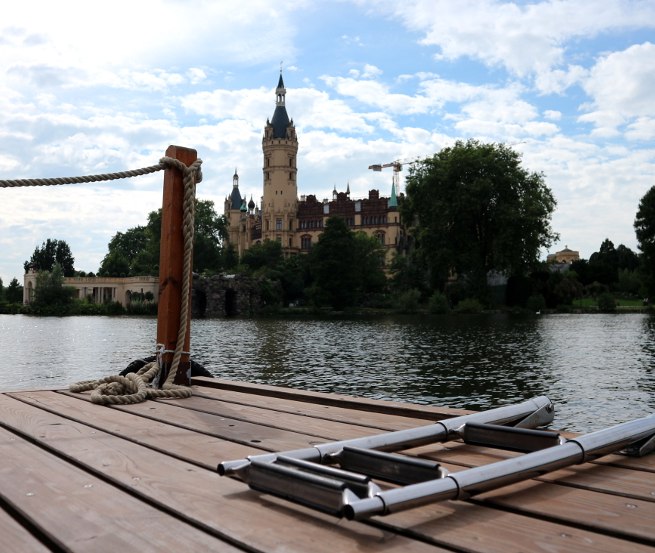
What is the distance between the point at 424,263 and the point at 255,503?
46384 mm

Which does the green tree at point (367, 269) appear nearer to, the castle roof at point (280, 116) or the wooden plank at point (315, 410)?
the castle roof at point (280, 116)

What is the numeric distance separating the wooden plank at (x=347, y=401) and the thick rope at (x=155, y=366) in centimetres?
34

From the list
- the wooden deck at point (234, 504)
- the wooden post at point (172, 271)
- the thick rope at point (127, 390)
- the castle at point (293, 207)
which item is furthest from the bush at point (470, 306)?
the castle at point (293, 207)

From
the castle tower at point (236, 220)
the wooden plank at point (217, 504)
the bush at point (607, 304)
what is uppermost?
the castle tower at point (236, 220)

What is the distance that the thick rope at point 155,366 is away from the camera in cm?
379

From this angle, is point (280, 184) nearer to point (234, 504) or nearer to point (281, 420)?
point (281, 420)

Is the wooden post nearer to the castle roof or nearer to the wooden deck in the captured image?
the wooden deck

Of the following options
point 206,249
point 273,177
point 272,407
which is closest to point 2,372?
point 272,407

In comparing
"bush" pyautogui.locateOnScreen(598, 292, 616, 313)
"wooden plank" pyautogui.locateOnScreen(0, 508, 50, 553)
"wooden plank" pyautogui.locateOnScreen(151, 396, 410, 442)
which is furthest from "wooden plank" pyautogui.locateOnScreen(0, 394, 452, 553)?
"bush" pyautogui.locateOnScreen(598, 292, 616, 313)

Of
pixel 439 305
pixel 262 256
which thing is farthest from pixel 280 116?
pixel 439 305

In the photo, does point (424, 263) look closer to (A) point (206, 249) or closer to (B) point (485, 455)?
(A) point (206, 249)

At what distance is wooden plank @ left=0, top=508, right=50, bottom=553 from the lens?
58.4 inches

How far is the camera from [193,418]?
124 inches

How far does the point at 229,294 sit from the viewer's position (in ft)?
226
